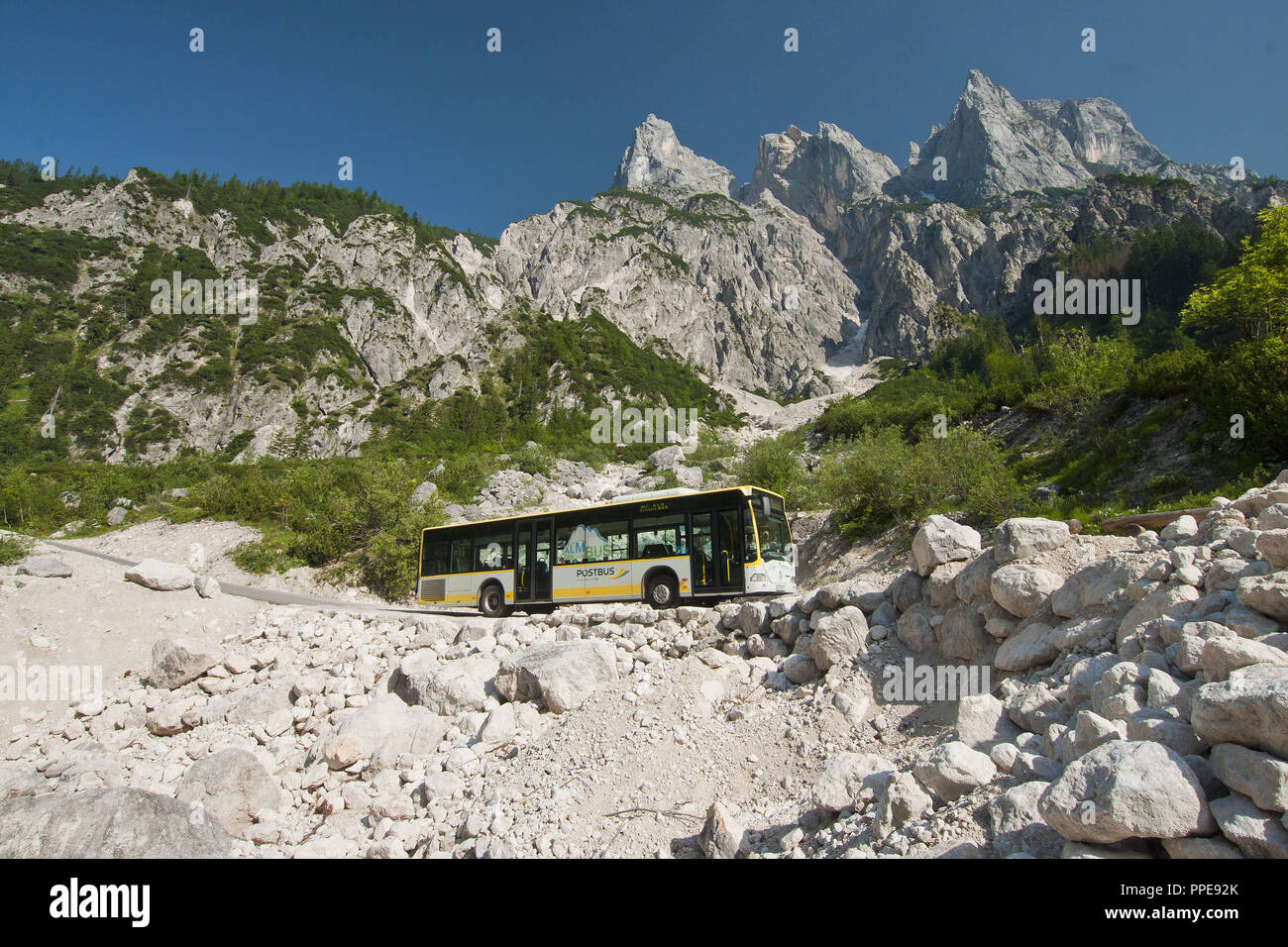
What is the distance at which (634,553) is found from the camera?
47.9ft

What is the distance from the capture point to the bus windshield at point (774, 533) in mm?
13523

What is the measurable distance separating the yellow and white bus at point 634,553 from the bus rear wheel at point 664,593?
0.03 m

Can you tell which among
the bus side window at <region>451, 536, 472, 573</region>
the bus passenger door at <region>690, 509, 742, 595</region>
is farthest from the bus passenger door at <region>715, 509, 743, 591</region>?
the bus side window at <region>451, 536, 472, 573</region>

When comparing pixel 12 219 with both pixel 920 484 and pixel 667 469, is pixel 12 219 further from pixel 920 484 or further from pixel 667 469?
pixel 920 484

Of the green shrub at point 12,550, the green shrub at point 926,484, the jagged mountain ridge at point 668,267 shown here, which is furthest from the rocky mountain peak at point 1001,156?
the green shrub at point 12,550

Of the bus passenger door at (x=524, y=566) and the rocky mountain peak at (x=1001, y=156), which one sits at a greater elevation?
the rocky mountain peak at (x=1001, y=156)

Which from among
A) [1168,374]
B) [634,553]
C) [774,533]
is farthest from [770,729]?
[1168,374]

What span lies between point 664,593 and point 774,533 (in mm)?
3064

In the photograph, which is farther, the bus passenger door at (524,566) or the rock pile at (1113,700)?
the bus passenger door at (524,566)

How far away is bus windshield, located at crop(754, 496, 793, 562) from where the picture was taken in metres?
13.5

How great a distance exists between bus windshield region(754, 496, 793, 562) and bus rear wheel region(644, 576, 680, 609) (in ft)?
7.63

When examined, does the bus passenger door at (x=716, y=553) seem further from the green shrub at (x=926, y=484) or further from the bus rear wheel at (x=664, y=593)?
the green shrub at (x=926, y=484)

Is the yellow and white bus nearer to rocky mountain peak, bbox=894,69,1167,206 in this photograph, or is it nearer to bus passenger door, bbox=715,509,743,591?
bus passenger door, bbox=715,509,743,591

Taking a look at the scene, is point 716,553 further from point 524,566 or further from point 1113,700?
point 1113,700
